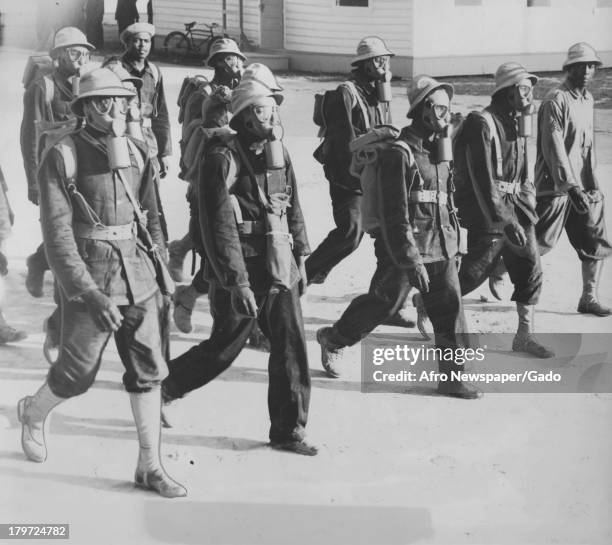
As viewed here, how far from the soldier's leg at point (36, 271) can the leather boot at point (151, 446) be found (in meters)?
2.26

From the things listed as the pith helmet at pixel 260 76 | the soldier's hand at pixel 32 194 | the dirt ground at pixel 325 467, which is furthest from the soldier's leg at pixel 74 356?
the soldier's hand at pixel 32 194

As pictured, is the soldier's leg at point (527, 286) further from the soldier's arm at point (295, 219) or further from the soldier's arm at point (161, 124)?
the soldier's arm at point (161, 124)

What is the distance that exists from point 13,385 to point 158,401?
158 centimetres

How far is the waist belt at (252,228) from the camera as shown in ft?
25.0

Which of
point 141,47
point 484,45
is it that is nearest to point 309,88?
point 484,45

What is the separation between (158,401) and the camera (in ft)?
24.1

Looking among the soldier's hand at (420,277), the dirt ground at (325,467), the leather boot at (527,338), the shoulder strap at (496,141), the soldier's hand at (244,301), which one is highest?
the shoulder strap at (496,141)

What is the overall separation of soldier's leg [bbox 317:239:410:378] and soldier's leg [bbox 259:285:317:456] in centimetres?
99

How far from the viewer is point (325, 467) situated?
7.72 m

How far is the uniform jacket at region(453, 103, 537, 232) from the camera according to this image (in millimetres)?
9094

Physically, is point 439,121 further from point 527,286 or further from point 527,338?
point 527,338

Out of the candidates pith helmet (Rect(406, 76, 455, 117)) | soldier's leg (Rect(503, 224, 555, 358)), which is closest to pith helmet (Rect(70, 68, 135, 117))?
pith helmet (Rect(406, 76, 455, 117))

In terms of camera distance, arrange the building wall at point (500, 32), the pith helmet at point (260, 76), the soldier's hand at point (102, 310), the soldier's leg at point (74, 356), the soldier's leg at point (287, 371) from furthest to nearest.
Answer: the building wall at point (500, 32)
the soldier's leg at point (287, 371)
the pith helmet at point (260, 76)
the soldier's leg at point (74, 356)
the soldier's hand at point (102, 310)

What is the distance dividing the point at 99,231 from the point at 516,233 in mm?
3266
